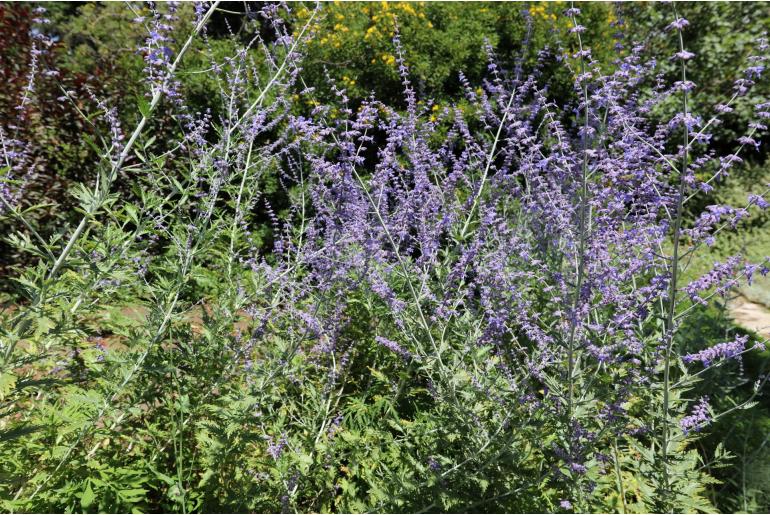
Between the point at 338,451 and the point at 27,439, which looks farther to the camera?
the point at 338,451

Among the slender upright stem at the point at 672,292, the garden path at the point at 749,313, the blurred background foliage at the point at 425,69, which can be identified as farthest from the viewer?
the garden path at the point at 749,313

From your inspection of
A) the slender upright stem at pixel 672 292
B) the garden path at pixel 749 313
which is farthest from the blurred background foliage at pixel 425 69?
the slender upright stem at pixel 672 292

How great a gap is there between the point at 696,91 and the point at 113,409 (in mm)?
9633

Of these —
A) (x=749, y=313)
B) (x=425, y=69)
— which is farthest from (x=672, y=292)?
(x=749, y=313)

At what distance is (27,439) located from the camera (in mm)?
2518

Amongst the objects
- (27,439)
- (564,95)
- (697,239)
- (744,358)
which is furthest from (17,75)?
(744,358)

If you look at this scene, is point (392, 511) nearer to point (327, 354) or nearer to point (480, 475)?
point (480, 475)

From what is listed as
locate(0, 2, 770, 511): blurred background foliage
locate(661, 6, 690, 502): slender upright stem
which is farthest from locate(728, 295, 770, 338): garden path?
locate(661, 6, 690, 502): slender upright stem

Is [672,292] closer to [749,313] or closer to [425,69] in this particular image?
[425,69]

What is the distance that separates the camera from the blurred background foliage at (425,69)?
386 cm

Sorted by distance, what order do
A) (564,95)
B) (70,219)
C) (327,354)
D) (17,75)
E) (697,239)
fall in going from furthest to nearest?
1. (564,95)
2. (70,219)
3. (17,75)
4. (327,354)
5. (697,239)

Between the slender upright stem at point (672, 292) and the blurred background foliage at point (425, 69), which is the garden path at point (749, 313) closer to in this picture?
the blurred background foliage at point (425, 69)

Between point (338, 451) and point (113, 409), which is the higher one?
point (113, 409)

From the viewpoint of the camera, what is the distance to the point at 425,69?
6.05 m
